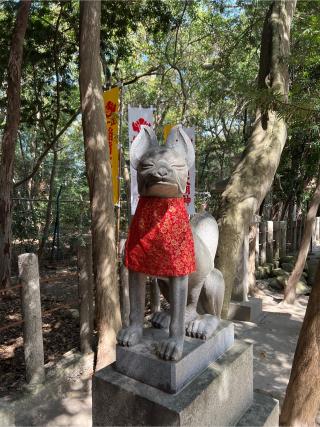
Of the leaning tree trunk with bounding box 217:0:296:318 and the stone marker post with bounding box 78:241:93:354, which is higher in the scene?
the leaning tree trunk with bounding box 217:0:296:318

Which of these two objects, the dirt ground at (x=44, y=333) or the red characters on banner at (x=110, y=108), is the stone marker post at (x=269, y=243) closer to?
the dirt ground at (x=44, y=333)

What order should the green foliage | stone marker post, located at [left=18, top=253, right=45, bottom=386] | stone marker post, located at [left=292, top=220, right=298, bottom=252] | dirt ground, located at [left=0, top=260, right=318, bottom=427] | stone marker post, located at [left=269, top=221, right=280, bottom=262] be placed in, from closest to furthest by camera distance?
stone marker post, located at [left=18, top=253, right=45, bottom=386] → dirt ground, located at [left=0, top=260, right=318, bottom=427] → the green foliage → stone marker post, located at [left=269, top=221, right=280, bottom=262] → stone marker post, located at [left=292, top=220, right=298, bottom=252]

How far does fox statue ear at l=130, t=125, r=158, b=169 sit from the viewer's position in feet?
6.64

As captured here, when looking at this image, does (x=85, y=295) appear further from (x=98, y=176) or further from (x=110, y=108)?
(x=110, y=108)

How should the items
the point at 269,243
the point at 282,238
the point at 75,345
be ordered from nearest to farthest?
the point at 75,345
the point at 269,243
the point at 282,238

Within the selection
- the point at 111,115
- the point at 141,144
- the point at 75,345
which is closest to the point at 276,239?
the point at 111,115

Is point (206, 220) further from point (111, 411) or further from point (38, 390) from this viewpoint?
point (38, 390)

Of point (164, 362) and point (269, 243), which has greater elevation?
point (164, 362)

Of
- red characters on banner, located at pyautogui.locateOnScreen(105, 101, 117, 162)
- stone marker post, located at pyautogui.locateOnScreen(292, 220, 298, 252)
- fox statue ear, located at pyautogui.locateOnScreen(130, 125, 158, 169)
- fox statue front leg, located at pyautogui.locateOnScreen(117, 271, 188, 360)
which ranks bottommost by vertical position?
stone marker post, located at pyautogui.locateOnScreen(292, 220, 298, 252)

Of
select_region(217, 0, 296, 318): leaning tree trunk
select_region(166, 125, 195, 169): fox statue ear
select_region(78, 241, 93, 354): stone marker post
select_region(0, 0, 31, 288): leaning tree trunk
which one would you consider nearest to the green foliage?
select_region(217, 0, 296, 318): leaning tree trunk

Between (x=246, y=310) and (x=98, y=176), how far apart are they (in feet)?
12.7

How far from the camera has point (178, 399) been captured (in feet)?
6.25

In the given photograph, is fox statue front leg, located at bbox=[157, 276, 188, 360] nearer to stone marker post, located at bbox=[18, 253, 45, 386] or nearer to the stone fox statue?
the stone fox statue

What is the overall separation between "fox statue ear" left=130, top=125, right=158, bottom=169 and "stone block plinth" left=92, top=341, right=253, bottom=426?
1201 millimetres
